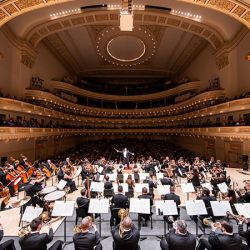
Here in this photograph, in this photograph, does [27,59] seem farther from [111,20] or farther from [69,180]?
[69,180]

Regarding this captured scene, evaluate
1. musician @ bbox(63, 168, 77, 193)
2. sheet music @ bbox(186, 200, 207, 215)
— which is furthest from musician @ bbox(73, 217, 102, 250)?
musician @ bbox(63, 168, 77, 193)

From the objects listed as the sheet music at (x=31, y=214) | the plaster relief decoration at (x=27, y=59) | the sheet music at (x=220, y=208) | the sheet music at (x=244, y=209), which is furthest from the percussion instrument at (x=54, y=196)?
the plaster relief decoration at (x=27, y=59)

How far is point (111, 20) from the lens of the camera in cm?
1819

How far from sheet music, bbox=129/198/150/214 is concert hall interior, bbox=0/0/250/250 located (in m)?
0.03

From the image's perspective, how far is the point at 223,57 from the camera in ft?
63.4

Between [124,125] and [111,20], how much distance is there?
19.3m

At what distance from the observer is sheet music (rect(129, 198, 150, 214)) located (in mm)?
5293

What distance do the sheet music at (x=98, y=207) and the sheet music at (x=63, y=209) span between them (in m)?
0.49

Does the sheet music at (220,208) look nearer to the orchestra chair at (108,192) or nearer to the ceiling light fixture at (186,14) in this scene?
the orchestra chair at (108,192)

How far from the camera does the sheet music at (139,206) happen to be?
5293 millimetres

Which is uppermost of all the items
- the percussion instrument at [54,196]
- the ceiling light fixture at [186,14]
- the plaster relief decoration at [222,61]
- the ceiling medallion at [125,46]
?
the ceiling medallion at [125,46]

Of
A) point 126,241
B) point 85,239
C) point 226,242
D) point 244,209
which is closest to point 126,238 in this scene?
point 126,241

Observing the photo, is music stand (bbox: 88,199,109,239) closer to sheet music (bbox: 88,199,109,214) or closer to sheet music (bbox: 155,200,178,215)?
sheet music (bbox: 88,199,109,214)

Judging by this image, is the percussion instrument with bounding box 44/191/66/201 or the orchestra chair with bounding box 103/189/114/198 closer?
the percussion instrument with bounding box 44/191/66/201
